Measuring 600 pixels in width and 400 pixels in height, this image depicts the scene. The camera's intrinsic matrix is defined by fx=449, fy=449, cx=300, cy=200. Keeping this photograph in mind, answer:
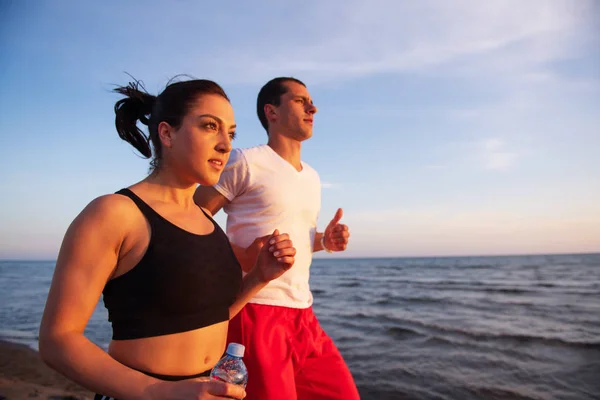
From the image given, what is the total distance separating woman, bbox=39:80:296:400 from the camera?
1374 mm

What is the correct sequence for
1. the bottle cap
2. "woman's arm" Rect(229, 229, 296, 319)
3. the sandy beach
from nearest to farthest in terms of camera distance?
the bottle cap
"woman's arm" Rect(229, 229, 296, 319)
the sandy beach

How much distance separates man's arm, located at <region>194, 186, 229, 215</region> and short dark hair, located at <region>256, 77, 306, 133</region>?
780mm

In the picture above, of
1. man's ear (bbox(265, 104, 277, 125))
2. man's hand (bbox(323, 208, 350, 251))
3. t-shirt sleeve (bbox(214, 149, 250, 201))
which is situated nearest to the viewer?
t-shirt sleeve (bbox(214, 149, 250, 201))

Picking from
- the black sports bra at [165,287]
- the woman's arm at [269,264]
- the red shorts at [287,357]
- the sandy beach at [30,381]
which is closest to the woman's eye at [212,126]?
the black sports bra at [165,287]

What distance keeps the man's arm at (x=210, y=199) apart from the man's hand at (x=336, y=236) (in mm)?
775

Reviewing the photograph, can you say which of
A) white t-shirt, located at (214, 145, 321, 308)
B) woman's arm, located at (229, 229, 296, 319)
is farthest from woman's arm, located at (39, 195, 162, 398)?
white t-shirt, located at (214, 145, 321, 308)

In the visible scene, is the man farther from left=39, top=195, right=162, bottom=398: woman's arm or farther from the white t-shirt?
left=39, top=195, right=162, bottom=398: woman's arm

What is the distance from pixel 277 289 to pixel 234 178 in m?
0.72

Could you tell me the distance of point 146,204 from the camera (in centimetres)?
167

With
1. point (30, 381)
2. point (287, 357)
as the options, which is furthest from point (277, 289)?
point (30, 381)

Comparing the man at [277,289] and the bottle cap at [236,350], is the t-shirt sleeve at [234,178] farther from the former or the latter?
the bottle cap at [236,350]

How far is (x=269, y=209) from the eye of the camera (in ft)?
9.00

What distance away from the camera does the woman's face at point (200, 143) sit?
5.97ft

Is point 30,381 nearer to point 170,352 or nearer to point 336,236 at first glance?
point 336,236
